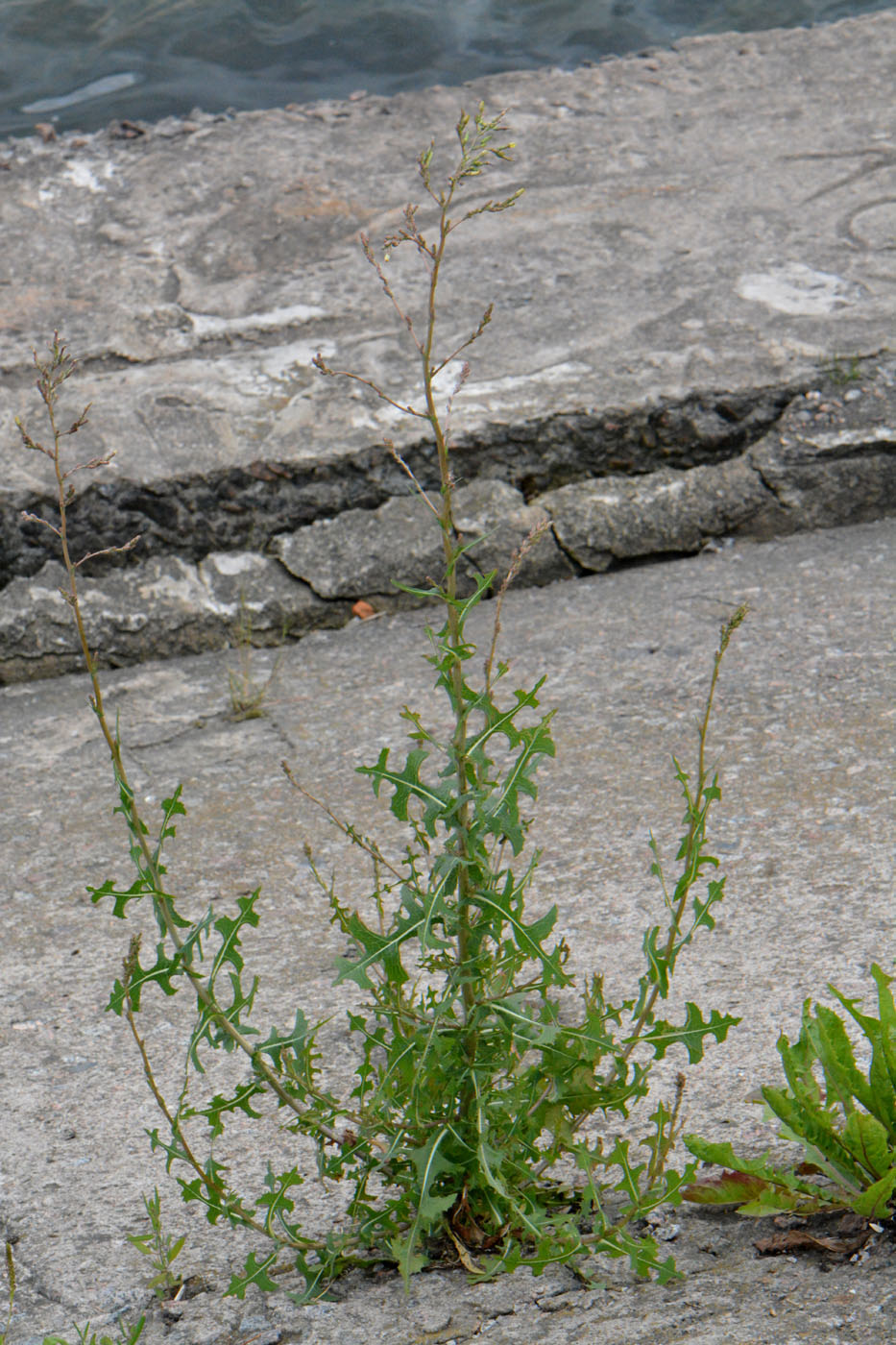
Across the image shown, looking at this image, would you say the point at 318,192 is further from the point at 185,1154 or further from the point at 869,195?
the point at 185,1154

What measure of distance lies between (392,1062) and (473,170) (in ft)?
2.55

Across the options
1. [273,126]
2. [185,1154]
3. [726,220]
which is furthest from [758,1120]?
[273,126]

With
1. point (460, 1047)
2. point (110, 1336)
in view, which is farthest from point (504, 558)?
point (110, 1336)

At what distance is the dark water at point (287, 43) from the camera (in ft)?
12.7

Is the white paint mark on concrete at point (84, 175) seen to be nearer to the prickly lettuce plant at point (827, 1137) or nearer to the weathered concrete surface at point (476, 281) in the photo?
the weathered concrete surface at point (476, 281)

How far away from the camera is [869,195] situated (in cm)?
330

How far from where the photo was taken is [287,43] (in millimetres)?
3990

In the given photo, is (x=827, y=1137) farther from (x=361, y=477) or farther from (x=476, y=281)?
(x=476, y=281)

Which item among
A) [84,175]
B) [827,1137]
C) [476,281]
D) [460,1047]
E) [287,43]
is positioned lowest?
[827,1137]

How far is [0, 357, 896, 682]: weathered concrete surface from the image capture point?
2.60 metres

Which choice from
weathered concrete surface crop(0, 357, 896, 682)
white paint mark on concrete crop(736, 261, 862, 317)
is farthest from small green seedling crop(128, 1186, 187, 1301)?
white paint mark on concrete crop(736, 261, 862, 317)

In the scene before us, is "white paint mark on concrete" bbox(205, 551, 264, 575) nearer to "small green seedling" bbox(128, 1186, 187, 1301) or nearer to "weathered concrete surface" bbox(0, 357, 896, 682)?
"weathered concrete surface" bbox(0, 357, 896, 682)

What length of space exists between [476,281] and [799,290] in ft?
2.63

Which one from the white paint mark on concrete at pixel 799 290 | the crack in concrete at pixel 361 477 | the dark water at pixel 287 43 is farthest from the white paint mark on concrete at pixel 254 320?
the dark water at pixel 287 43
